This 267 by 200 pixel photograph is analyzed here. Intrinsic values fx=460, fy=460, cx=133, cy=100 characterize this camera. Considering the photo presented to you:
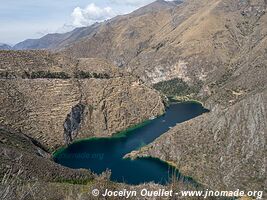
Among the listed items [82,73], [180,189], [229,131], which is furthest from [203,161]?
[82,73]

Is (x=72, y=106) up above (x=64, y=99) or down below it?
below

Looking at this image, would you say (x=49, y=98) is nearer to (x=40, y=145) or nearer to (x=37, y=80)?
(x=37, y=80)

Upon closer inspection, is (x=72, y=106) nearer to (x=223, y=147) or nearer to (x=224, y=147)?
(x=223, y=147)

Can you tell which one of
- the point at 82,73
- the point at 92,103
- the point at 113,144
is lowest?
the point at 113,144

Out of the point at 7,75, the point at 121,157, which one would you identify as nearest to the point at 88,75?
the point at 7,75

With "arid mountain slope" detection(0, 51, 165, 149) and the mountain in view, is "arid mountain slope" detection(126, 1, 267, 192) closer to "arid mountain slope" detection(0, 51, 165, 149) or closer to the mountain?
the mountain

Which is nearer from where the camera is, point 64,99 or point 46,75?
point 64,99

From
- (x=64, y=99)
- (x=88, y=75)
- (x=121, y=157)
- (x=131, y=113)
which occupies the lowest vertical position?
(x=121, y=157)

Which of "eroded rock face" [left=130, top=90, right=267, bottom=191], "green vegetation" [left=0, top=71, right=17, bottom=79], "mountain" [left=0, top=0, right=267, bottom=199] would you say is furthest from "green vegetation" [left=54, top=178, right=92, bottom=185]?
"green vegetation" [left=0, top=71, right=17, bottom=79]

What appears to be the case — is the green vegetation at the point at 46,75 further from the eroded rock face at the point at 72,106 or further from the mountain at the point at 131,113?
the eroded rock face at the point at 72,106
